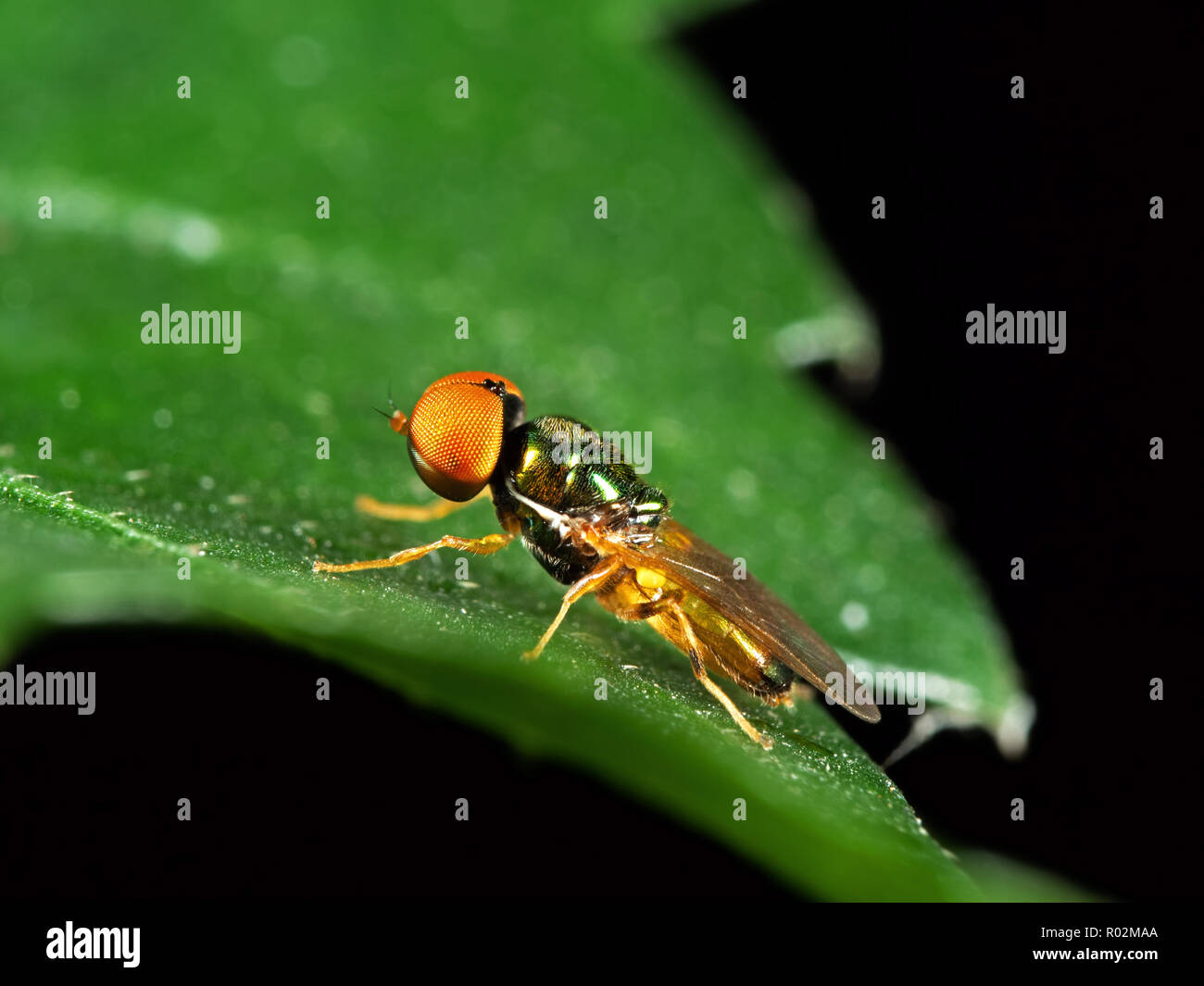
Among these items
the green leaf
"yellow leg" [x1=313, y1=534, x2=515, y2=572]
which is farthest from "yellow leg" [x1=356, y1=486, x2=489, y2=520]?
"yellow leg" [x1=313, y1=534, x2=515, y2=572]

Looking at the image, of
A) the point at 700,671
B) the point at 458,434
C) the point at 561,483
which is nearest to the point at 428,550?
the point at 458,434

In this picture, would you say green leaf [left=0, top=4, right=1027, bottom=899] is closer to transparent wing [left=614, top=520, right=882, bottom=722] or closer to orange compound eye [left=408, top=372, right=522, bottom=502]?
transparent wing [left=614, top=520, right=882, bottom=722]

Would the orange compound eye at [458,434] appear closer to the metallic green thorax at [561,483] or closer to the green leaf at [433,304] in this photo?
the metallic green thorax at [561,483]

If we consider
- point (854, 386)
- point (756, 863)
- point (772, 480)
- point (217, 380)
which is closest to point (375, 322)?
point (217, 380)

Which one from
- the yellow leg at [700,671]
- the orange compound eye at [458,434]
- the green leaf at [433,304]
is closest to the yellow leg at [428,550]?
the green leaf at [433,304]

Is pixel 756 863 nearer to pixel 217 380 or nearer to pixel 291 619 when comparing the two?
pixel 291 619
